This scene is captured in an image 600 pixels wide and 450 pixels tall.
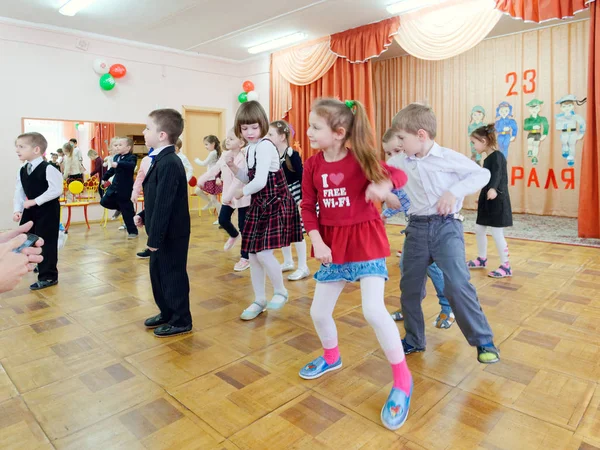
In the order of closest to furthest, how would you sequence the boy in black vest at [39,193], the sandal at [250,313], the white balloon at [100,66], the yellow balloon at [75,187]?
the sandal at [250,313]
the boy in black vest at [39,193]
the yellow balloon at [75,187]
the white balloon at [100,66]

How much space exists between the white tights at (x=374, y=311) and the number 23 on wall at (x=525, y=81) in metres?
6.63

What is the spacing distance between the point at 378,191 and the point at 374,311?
42 cm

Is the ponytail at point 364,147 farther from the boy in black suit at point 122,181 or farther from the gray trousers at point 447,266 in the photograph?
the boy in black suit at point 122,181

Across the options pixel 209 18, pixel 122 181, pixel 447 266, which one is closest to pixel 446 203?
pixel 447 266

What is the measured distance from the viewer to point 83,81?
6.61 m

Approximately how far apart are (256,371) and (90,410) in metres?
0.66

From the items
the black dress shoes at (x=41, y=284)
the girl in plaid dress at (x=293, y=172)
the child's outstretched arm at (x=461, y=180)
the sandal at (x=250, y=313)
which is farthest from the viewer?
the girl in plaid dress at (x=293, y=172)

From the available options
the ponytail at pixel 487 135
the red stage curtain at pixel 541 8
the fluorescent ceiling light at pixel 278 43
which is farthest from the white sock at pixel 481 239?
the fluorescent ceiling light at pixel 278 43

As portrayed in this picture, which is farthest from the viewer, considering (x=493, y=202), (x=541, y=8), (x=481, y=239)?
(x=541, y=8)

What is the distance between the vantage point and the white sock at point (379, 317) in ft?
4.98

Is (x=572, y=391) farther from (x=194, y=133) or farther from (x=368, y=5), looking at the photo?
(x=194, y=133)

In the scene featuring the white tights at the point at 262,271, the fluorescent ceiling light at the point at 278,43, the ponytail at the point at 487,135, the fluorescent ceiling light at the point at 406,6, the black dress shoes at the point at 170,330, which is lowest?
the black dress shoes at the point at 170,330

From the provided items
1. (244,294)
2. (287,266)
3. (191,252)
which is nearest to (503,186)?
(287,266)

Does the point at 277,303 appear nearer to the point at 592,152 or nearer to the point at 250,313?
the point at 250,313
